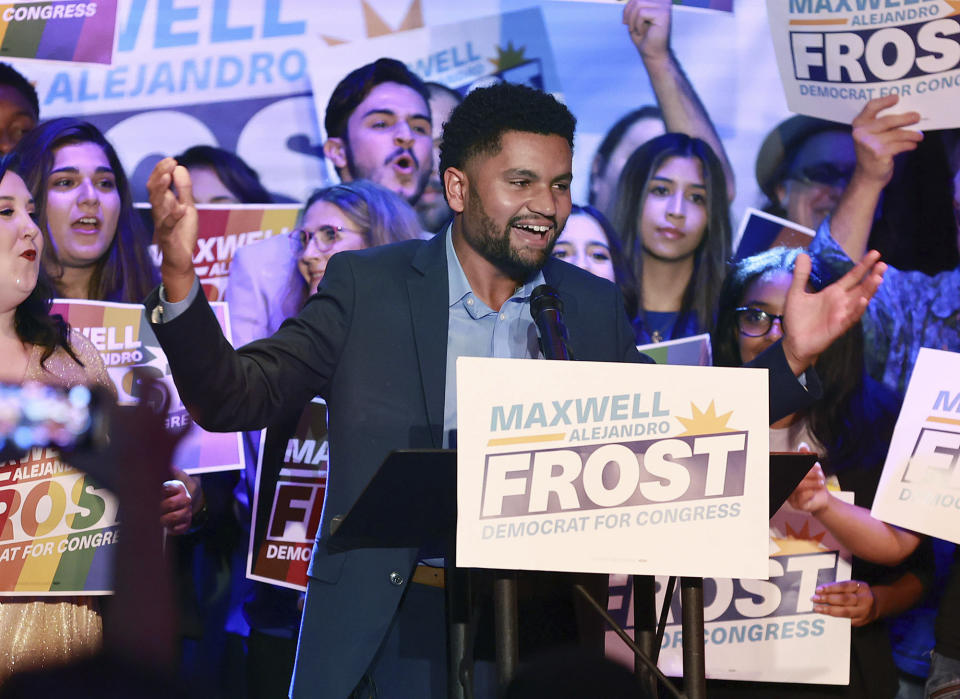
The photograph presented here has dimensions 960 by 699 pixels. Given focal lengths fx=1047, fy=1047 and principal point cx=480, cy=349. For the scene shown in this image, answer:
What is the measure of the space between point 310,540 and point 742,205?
2271 mm

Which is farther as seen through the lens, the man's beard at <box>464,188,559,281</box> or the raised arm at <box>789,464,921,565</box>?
the raised arm at <box>789,464,921,565</box>

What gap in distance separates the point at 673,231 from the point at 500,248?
190 cm

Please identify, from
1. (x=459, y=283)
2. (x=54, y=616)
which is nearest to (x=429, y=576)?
(x=459, y=283)

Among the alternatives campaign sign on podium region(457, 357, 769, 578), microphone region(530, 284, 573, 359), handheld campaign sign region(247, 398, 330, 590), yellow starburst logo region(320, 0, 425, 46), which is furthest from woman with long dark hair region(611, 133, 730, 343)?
campaign sign on podium region(457, 357, 769, 578)

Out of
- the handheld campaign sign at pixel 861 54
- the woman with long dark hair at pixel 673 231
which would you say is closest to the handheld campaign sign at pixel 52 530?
the woman with long dark hair at pixel 673 231

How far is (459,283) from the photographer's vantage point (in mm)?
2756

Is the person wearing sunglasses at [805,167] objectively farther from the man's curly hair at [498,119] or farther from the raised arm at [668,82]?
the man's curly hair at [498,119]

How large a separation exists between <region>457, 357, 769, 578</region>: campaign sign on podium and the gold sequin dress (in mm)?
2517

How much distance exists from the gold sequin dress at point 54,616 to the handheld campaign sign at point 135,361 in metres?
0.06

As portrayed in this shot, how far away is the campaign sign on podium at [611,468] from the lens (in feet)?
6.14

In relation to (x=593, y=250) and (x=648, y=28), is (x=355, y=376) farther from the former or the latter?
(x=648, y=28)

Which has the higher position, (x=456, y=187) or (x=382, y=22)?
(x=382, y=22)

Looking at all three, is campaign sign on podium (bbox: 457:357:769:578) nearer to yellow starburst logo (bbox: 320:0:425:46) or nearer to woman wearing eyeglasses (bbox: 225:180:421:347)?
woman wearing eyeglasses (bbox: 225:180:421:347)

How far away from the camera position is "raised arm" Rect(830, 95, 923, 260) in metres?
4.48
